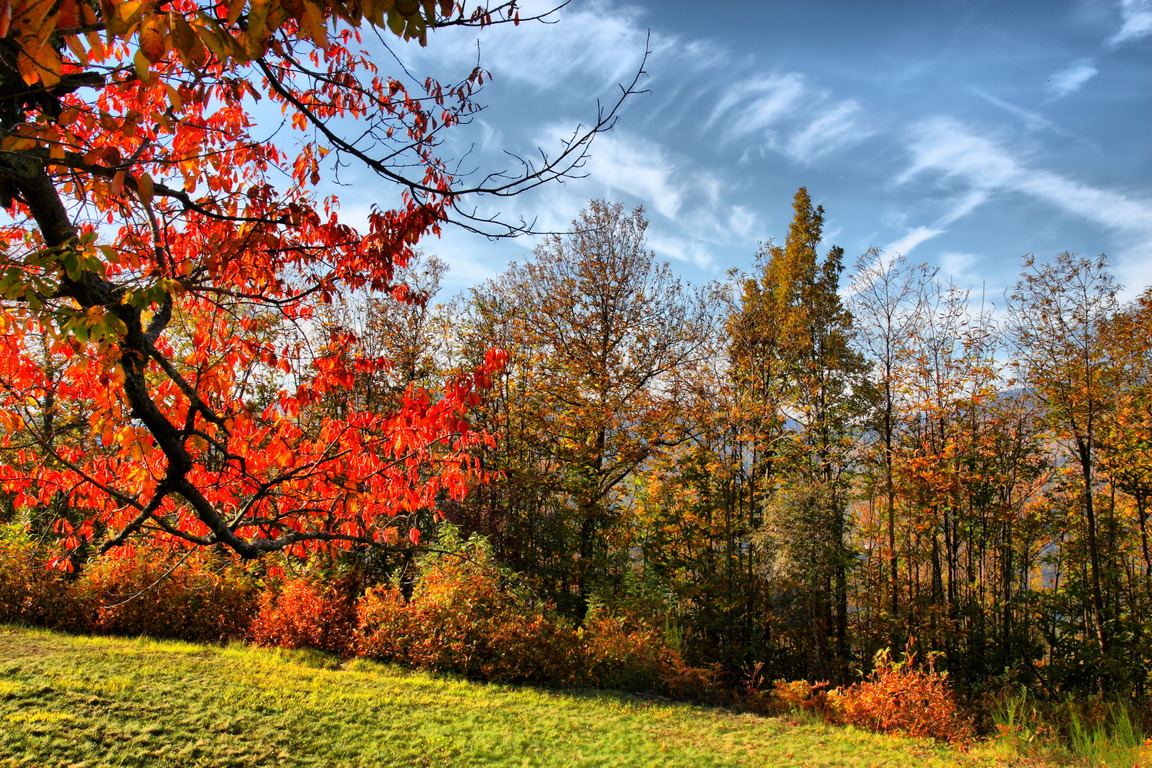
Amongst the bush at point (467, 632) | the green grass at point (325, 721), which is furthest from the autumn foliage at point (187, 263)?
the bush at point (467, 632)

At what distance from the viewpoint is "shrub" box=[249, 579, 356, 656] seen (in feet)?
22.6

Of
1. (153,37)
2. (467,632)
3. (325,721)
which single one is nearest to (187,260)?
(153,37)

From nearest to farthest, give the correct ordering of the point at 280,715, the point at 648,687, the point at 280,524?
the point at 280,524
the point at 280,715
the point at 648,687

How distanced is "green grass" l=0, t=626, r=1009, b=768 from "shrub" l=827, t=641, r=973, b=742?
0.44 m

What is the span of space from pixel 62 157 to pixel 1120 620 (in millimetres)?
10718

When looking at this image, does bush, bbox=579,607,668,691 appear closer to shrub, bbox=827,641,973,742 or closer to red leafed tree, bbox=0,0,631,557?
shrub, bbox=827,641,973,742

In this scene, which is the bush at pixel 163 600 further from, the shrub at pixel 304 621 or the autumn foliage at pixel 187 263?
the autumn foliage at pixel 187 263

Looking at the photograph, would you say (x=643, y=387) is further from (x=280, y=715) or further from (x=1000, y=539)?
(x=280, y=715)

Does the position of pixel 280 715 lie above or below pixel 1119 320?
below

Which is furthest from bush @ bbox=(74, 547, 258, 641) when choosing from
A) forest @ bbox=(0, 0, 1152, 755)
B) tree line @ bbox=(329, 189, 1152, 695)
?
tree line @ bbox=(329, 189, 1152, 695)

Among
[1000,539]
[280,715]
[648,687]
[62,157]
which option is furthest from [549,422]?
[62,157]

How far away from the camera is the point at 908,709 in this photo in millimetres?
5922

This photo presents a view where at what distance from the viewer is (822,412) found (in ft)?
32.4

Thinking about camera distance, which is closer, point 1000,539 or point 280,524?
point 280,524
